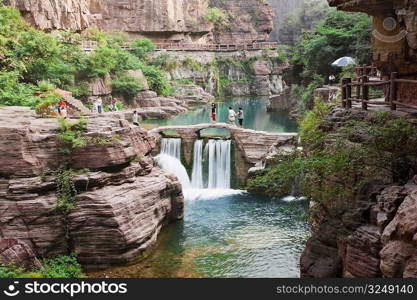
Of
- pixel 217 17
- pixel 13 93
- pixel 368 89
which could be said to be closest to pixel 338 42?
pixel 368 89

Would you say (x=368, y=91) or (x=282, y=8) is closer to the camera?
(x=368, y=91)

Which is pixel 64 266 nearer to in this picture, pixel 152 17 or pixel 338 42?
pixel 338 42

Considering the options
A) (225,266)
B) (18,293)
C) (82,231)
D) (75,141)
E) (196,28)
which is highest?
(196,28)

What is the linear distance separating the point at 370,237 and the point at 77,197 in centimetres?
785

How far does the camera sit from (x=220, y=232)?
13.7 meters

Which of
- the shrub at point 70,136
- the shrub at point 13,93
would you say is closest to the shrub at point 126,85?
the shrub at point 13,93

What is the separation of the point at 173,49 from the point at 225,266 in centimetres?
3570

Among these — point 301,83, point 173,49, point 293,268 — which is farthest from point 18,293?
point 173,49

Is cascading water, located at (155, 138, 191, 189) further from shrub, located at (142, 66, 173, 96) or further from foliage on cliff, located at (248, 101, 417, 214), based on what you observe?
shrub, located at (142, 66, 173, 96)

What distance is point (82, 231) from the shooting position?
11250mm

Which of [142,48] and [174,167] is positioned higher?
[142,48]

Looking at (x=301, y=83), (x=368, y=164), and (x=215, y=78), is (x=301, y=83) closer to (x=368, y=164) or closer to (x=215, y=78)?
(x=215, y=78)

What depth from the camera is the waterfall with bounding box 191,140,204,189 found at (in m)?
18.9

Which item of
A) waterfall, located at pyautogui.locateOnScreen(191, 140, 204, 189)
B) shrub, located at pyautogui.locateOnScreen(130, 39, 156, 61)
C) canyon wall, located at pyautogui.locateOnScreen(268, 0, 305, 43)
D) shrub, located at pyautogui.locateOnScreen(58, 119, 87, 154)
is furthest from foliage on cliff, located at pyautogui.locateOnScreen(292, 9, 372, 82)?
canyon wall, located at pyautogui.locateOnScreen(268, 0, 305, 43)
